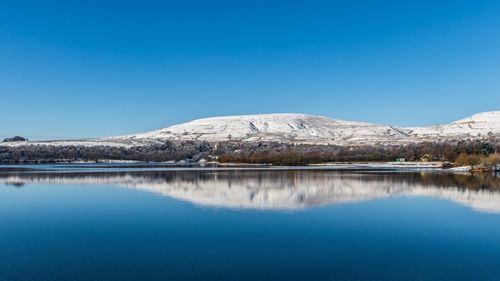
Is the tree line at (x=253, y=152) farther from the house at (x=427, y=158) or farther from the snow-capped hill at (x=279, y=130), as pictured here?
the snow-capped hill at (x=279, y=130)

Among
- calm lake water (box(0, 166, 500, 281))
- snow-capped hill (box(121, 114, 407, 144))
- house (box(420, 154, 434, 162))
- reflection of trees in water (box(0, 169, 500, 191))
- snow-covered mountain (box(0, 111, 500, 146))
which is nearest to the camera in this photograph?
calm lake water (box(0, 166, 500, 281))

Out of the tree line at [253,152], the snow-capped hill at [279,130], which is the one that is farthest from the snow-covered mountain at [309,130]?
the tree line at [253,152]

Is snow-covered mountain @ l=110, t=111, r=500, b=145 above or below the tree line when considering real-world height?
above

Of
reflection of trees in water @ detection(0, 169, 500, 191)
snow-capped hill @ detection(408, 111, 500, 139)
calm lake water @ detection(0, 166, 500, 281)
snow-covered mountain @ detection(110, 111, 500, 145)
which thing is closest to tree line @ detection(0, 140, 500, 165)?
snow-covered mountain @ detection(110, 111, 500, 145)

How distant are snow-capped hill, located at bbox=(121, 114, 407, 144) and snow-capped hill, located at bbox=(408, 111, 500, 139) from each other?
523cm

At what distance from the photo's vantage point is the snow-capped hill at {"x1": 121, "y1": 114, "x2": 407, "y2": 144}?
11481cm

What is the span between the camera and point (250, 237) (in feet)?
38.4

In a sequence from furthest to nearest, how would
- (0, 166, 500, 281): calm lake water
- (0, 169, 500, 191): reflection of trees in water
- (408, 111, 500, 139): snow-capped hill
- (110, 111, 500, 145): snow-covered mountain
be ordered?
(110, 111, 500, 145): snow-covered mountain < (408, 111, 500, 139): snow-capped hill < (0, 169, 500, 191): reflection of trees in water < (0, 166, 500, 281): calm lake water

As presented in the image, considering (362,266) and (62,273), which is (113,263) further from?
(362,266)

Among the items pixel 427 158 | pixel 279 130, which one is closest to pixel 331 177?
pixel 427 158

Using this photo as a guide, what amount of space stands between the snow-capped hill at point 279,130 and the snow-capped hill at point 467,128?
5234 millimetres

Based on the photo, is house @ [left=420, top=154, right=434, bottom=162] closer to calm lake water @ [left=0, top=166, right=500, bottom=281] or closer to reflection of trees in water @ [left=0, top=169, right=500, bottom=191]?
reflection of trees in water @ [left=0, top=169, right=500, bottom=191]

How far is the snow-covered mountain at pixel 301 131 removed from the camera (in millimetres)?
109375

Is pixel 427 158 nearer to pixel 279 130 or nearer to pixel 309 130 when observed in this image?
pixel 309 130
